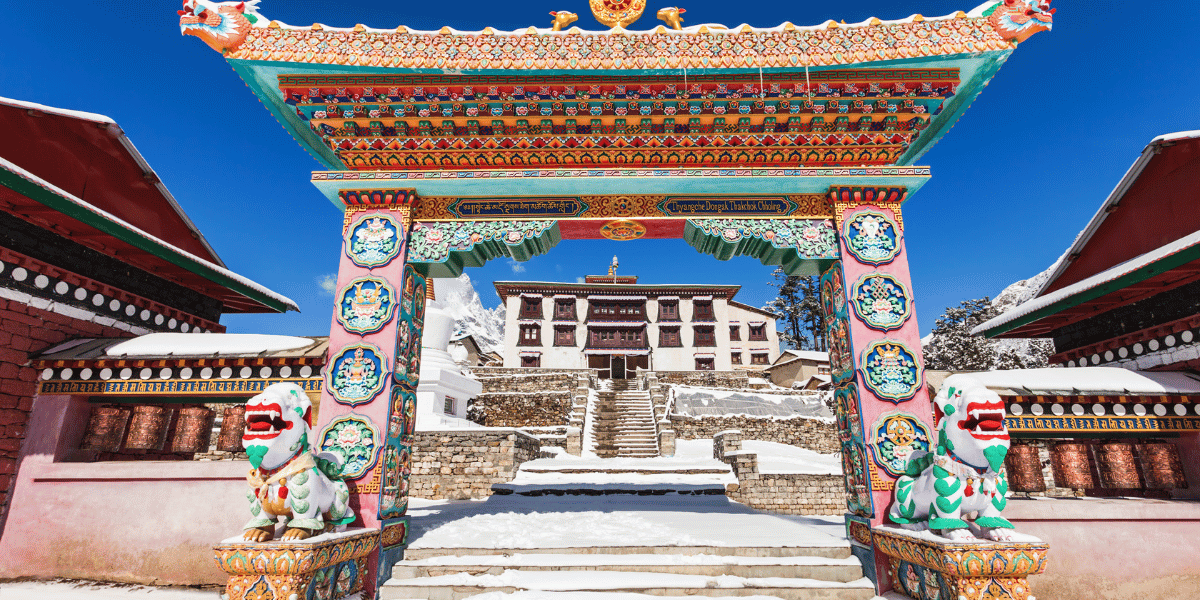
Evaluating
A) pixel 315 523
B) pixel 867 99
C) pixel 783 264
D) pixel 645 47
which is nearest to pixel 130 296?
pixel 315 523

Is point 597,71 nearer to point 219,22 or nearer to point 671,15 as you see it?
point 671,15

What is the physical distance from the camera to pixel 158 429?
6.48 m

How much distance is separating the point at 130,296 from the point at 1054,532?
11.1m

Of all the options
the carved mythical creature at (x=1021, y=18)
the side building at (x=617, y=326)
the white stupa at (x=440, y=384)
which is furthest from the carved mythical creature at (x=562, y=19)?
the side building at (x=617, y=326)

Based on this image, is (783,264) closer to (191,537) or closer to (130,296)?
(191,537)

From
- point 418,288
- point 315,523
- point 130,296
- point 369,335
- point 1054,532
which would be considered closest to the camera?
point 315,523

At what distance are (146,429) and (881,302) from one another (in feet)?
28.4

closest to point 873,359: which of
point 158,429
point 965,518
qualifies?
point 965,518

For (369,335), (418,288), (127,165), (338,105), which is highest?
(127,165)

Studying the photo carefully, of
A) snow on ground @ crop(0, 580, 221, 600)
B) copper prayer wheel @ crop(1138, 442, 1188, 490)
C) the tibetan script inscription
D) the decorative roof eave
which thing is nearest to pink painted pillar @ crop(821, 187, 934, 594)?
copper prayer wheel @ crop(1138, 442, 1188, 490)

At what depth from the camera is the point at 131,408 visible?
6.42m

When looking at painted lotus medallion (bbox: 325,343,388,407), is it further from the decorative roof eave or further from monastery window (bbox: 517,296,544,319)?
monastery window (bbox: 517,296,544,319)

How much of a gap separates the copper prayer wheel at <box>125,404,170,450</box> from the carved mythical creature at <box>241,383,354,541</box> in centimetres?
383

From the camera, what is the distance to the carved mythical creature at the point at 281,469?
3807mm
